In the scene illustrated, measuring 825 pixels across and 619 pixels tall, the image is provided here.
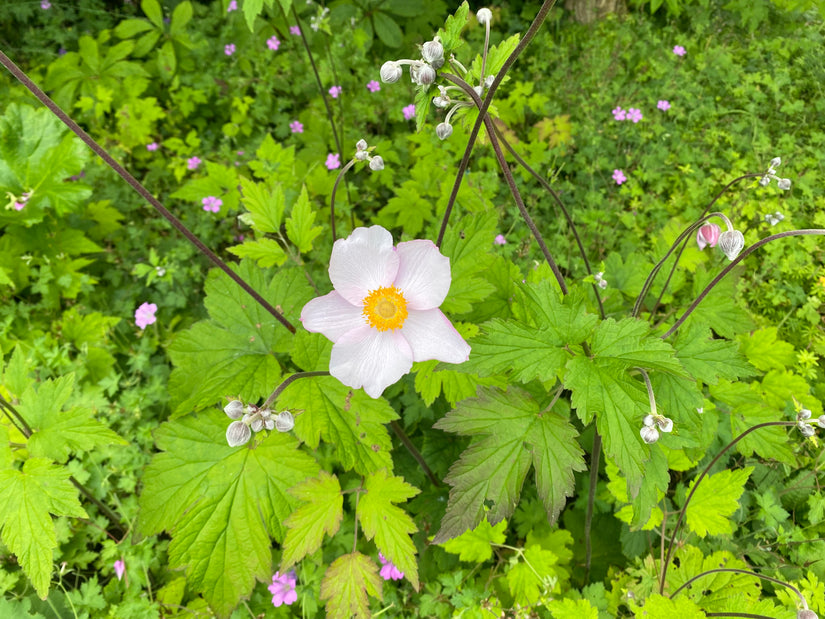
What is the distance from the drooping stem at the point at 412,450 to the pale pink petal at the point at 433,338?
0.65 metres

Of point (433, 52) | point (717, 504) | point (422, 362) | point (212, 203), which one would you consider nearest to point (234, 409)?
point (422, 362)

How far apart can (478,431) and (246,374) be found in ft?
3.04

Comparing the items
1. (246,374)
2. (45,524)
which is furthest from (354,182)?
(45,524)

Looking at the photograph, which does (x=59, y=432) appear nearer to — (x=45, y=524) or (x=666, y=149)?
(x=45, y=524)

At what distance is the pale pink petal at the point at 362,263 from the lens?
1456 millimetres

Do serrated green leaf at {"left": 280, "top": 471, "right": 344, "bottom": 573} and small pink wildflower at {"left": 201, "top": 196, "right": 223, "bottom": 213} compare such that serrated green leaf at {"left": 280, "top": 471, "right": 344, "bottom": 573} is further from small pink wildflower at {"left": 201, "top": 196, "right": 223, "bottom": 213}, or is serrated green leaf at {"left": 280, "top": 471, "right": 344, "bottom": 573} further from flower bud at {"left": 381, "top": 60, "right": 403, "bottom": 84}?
small pink wildflower at {"left": 201, "top": 196, "right": 223, "bottom": 213}

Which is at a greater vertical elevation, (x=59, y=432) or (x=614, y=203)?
(x=614, y=203)

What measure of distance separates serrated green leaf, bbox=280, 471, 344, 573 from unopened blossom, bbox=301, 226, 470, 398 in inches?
21.0

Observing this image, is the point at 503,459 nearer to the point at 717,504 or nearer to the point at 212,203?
the point at 717,504

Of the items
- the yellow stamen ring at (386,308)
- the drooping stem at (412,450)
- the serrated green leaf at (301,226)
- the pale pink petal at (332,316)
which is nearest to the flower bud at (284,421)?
the pale pink petal at (332,316)

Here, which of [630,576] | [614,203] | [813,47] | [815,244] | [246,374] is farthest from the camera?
[813,47]

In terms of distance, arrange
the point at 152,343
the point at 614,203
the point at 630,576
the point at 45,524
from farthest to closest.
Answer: the point at 614,203 → the point at 152,343 → the point at 630,576 → the point at 45,524

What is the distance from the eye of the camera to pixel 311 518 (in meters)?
1.75

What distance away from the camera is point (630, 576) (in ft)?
7.27
